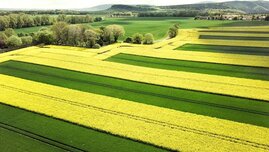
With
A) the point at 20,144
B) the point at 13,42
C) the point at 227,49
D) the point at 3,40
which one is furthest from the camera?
the point at 3,40

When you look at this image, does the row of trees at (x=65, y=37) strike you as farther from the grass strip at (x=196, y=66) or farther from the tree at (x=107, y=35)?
the grass strip at (x=196, y=66)

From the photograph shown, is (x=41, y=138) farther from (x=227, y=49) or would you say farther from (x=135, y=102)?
(x=227, y=49)

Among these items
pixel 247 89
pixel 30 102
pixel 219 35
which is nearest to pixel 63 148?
pixel 30 102

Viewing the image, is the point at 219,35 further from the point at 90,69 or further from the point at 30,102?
the point at 30,102

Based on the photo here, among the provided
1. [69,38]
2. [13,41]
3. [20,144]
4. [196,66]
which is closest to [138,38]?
[69,38]

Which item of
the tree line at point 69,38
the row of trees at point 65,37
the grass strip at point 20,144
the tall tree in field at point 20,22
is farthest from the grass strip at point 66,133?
the tall tree in field at point 20,22

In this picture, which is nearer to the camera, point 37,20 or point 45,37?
point 45,37
